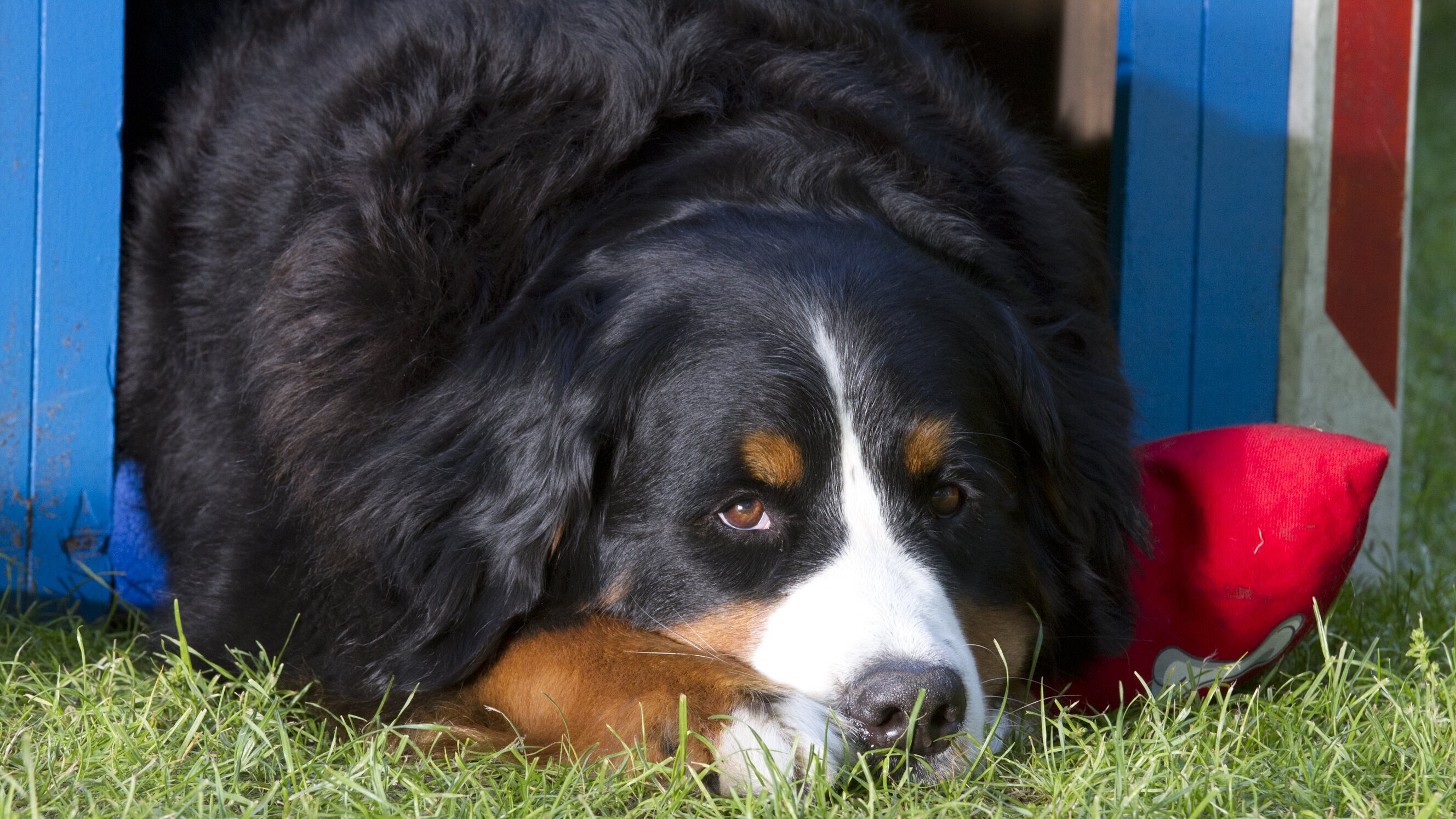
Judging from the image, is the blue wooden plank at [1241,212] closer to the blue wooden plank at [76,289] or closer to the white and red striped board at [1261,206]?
the white and red striped board at [1261,206]

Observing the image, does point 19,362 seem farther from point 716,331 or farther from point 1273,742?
point 1273,742

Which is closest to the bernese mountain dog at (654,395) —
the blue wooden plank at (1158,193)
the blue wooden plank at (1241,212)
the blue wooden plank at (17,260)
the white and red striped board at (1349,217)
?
the blue wooden plank at (17,260)

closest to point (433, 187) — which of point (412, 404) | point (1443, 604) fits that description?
point (412, 404)

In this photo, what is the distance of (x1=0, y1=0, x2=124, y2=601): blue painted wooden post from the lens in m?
2.85

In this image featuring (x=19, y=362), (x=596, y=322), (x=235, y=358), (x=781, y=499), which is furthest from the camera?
(x=19, y=362)

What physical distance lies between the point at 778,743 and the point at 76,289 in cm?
193

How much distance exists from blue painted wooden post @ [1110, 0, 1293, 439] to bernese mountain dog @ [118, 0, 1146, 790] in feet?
2.37

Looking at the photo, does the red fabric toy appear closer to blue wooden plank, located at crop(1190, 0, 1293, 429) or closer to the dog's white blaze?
the dog's white blaze

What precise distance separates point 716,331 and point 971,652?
1.89 feet

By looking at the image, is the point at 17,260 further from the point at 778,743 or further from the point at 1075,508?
the point at 1075,508

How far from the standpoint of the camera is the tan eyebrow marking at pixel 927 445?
196 cm

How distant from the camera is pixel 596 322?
6.74 ft

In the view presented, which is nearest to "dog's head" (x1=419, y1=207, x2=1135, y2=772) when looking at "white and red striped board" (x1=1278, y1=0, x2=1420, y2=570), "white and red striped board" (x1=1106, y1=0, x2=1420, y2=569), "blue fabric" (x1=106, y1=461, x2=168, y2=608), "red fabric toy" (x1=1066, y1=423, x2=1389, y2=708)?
"red fabric toy" (x1=1066, y1=423, x2=1389, y2=708)

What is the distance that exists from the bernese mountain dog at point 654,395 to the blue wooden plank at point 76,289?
301 millimetres
